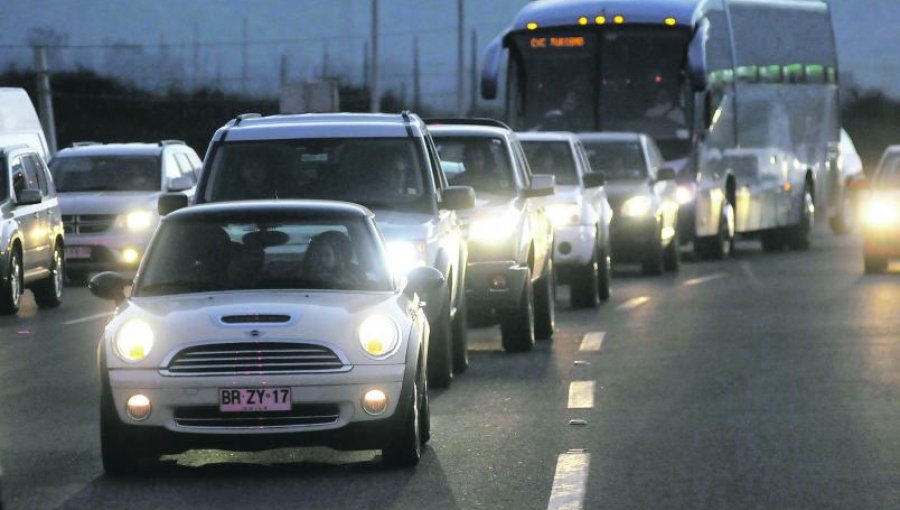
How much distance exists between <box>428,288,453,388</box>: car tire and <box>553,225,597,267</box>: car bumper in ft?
27.0

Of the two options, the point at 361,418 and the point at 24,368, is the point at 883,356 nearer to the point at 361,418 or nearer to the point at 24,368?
the point at 24,368

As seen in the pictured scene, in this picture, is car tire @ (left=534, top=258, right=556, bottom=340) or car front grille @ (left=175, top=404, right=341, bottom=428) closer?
car front grille @ (left=175, top=404, right=341, bottom=428)

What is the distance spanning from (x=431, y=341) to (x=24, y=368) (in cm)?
353

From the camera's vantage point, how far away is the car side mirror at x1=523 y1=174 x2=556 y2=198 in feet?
61.8

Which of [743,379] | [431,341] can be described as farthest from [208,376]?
[743,379]

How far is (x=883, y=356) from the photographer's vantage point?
16797mm

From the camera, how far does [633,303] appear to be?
2366 centimetres

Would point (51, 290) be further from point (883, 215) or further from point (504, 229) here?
point (883, 215)

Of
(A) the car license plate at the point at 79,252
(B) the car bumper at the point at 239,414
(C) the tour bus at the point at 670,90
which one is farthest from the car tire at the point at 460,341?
(C) the tour bus at the point at 670,90

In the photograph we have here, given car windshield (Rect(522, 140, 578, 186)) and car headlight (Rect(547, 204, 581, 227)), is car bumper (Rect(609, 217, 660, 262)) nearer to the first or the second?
car windshield (Rect(522, 140, 578, 186))

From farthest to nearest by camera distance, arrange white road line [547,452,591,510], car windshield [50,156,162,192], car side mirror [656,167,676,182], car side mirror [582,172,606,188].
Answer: car windshield [50,156,162,192] < car side mirror [656,167,676,182] < car side mirror [582,172,606,188] < white road line [547,452,591,510]

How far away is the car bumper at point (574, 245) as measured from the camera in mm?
23078

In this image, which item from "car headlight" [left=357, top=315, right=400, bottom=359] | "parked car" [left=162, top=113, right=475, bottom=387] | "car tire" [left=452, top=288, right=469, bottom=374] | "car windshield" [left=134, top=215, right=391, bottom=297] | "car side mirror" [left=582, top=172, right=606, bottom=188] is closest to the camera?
"car headlight" [left=357, top=315, right=400, bottom=359]

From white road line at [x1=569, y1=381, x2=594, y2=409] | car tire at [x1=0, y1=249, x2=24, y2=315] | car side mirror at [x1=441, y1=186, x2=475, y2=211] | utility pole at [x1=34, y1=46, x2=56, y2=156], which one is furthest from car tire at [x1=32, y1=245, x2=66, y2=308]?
utility pole at [x1=34, y1=46, x2=56, y2=156]
